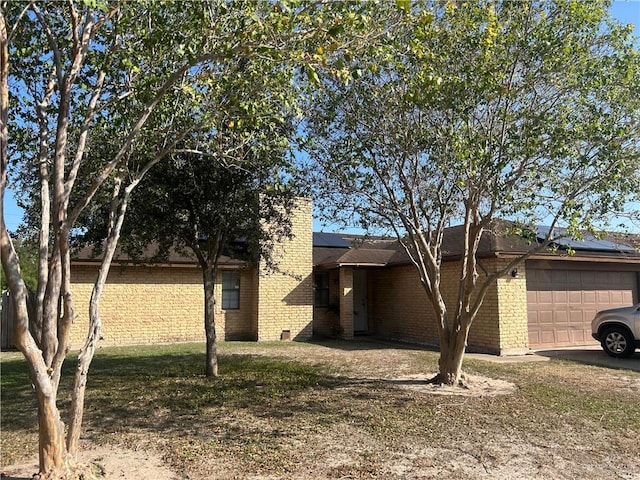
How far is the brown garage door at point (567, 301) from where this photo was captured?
14.5 m

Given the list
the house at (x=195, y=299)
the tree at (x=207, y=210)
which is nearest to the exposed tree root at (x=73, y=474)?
the tree at (x=207, y=210)

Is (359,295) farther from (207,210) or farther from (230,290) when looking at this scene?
(207,210)

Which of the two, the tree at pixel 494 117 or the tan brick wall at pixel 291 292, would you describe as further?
the tan brick wall at pixel 291 292

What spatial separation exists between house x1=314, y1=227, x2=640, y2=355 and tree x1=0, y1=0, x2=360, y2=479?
5885 millimetres

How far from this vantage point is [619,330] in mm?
12766

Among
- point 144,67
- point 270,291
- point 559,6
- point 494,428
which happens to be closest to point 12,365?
point 270,291

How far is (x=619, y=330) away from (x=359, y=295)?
920 cm

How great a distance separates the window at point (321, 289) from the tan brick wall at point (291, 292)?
44.4 inches

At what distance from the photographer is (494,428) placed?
6.56 meters

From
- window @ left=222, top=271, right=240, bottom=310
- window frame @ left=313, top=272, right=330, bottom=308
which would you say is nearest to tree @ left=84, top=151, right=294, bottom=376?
window @ left=222, top=271, right=240, bottom=310

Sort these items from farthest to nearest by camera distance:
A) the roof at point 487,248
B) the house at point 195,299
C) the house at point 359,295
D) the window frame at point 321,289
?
the window frame at point 321,289 → the house at point 195,299 → the house at point 359,295 → the roof at point 487,248

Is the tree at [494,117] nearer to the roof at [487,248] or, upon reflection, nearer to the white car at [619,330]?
the roof at [487,248]

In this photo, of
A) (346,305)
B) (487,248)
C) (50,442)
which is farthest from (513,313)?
(50,442)

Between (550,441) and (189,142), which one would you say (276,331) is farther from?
(550,441)
